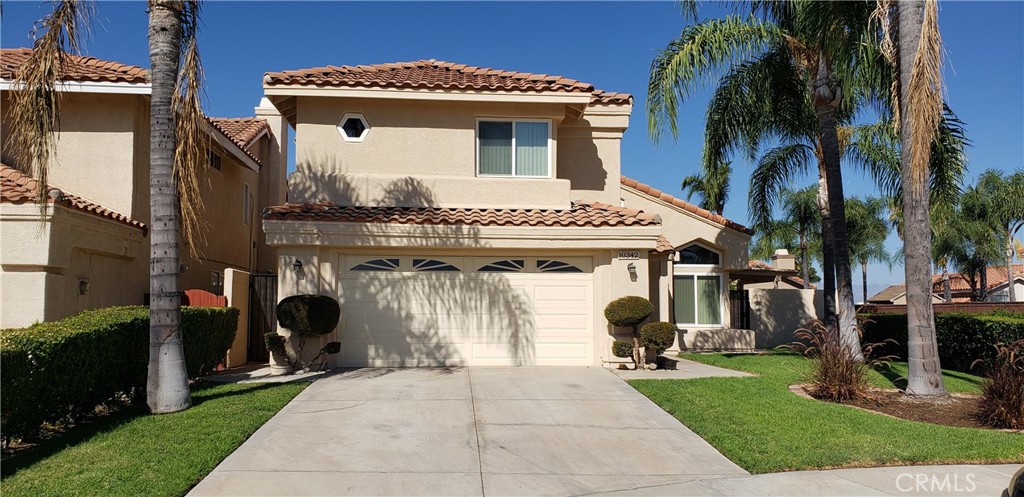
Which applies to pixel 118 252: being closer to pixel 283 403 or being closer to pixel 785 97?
pixel 283 403

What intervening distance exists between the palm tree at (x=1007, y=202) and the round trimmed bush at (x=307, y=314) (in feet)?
127

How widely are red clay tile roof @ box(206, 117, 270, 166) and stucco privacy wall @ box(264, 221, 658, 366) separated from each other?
20.9 ft

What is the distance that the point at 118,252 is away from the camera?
12617mm

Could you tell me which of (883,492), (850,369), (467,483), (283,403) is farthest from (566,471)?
(850,369)

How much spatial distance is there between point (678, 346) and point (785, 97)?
719 centimetres

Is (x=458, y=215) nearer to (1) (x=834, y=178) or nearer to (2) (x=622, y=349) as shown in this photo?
(2) (x=622, y=349)

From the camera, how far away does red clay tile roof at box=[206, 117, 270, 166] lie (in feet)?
60.0

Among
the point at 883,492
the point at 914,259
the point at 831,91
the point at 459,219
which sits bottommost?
the point at 883,492

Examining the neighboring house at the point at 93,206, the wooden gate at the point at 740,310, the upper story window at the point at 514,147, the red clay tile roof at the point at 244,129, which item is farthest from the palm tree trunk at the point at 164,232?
the wooden gate at the point at 740,310

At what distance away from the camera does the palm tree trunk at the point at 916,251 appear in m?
10.2

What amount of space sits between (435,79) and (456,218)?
348cm

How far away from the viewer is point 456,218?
1263 cm

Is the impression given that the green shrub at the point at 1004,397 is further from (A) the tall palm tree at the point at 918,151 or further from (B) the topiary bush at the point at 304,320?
(B) the topiary bush at the point at 304,320

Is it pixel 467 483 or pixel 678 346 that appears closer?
pixel 467 483
